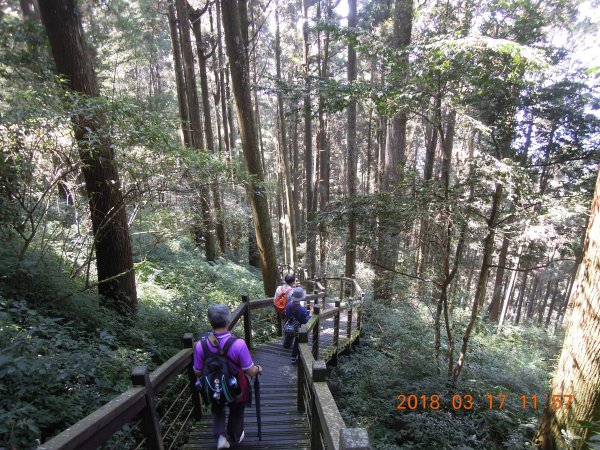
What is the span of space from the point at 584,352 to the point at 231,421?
378 cm

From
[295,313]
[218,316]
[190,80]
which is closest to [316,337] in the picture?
[295,313]

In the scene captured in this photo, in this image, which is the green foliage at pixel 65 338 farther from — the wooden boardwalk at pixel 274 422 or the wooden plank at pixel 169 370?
Answer: the wooden boardwalk at pixel 274 422

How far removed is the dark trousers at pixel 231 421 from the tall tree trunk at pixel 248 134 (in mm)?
5288

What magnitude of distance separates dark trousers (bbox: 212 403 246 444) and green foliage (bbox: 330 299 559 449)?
95.4 inches

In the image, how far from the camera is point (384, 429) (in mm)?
5754

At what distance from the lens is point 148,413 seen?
2.99 meters

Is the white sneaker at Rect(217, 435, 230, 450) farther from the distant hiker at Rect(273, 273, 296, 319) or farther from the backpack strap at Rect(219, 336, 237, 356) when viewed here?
the distant hiker at Rect(273, 273, 296, 319)

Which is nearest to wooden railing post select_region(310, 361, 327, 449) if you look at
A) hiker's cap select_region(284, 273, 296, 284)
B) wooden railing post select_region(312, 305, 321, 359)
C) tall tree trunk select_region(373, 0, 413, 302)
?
wooden railing post select_region(312, 305, 321, 359)

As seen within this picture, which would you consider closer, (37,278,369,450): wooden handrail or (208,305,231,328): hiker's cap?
(37,278,369,450): wooden handrail

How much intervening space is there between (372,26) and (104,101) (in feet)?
60.8

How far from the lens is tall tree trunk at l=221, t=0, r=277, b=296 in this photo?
28.4ft

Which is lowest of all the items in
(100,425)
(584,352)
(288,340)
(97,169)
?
(288,340)

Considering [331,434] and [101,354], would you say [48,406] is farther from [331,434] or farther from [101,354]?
[331,434]

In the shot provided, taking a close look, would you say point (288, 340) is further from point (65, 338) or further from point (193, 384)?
point (65, 338)
